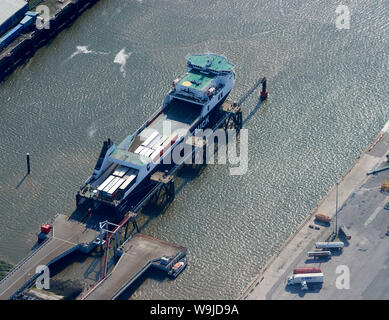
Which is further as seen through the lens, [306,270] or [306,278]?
[306,270]

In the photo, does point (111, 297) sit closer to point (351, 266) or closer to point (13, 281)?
point (13, 281)

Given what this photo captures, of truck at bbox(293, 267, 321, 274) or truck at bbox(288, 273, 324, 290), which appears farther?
truck at bbox(293, 267, 321, 274)

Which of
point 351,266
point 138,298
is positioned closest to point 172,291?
point 138,298

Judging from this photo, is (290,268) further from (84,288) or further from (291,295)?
(84,288)

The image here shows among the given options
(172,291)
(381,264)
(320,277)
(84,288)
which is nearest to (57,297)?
(84,288)

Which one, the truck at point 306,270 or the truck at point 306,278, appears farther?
the truck at point 306,270
